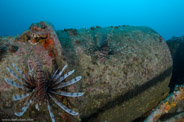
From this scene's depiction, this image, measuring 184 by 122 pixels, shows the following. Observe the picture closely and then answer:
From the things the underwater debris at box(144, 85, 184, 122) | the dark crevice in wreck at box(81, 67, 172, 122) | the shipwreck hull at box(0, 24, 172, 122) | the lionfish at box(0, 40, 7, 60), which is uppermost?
the lionfish at box(0, 40, 7, 60)

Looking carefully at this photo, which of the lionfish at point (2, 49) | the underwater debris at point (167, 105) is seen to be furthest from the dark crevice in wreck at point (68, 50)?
the underwater debris at point (167, 105)

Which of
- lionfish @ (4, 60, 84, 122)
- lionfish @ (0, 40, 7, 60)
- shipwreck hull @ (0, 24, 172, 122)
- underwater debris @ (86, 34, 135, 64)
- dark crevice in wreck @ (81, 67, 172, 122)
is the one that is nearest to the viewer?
lionfish @ (4, 60, 84, 122)

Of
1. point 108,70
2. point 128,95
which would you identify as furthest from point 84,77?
point 128,95

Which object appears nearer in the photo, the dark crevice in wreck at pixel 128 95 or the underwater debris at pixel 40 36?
the underwater debris at pixel 40 36

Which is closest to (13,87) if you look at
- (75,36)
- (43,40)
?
(43,40)

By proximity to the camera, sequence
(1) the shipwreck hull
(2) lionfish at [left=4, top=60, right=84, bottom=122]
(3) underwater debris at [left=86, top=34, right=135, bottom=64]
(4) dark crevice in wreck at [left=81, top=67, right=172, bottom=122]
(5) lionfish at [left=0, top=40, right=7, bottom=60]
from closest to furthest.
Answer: (2) lionfish at [left=4, top=60, right=84, bottom=122], (5) lionfish at [left=0, top=40, right=7, bottom=60], (1) the shipwreck hull, (4) dark crevice in wreck at [left=81, top=67, right=172, bottom=122], (3) underwater debris at [left=86, top=34, right=135, bottom=64]

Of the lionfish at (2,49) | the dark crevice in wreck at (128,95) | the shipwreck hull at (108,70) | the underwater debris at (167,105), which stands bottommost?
the underwater debris at (167,105)

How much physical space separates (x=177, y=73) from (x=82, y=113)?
6431mm

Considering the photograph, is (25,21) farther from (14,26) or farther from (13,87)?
(13,87)

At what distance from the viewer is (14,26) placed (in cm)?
12900

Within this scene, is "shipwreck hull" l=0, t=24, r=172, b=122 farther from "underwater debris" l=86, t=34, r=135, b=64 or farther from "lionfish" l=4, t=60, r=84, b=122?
"lionfish" l=4, t=60, r=84, b=122

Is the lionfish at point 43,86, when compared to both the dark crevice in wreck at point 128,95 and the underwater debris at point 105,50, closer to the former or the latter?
the dark crevice in wreck at point 128,95

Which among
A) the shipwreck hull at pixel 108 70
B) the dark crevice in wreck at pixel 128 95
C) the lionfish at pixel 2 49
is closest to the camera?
the lionfish at pixel 2 49

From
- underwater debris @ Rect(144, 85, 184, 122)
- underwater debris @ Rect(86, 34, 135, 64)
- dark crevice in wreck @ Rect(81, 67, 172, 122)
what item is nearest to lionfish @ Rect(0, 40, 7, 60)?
underwater debris @ Rect(86, 34, 135, 64)
